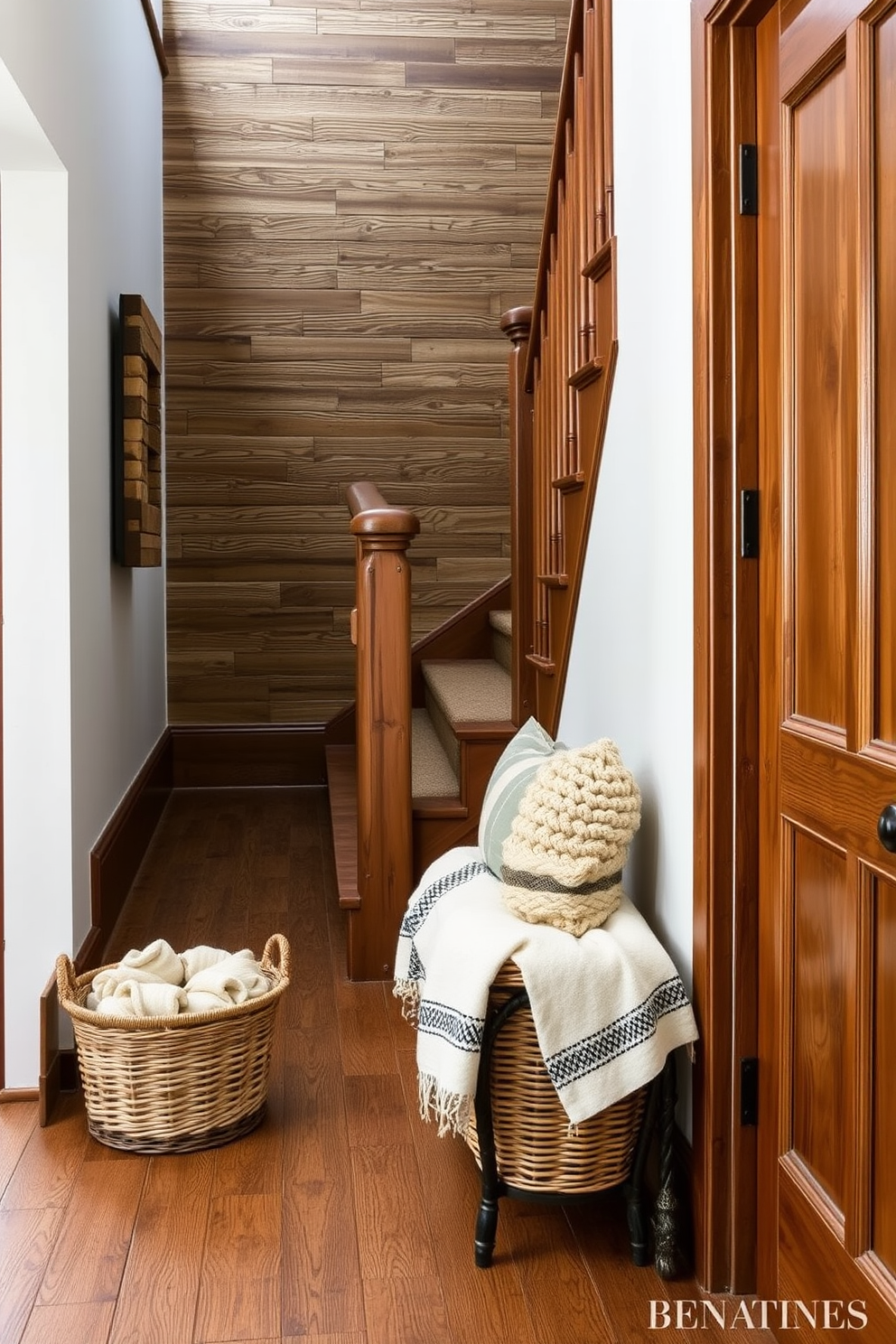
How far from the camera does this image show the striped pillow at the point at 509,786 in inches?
92.5

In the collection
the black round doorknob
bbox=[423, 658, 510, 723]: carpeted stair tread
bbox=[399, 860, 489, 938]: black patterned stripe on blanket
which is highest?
the black round doorknob

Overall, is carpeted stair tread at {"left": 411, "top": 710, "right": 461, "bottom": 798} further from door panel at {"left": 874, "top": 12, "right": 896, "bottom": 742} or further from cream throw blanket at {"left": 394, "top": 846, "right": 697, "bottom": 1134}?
door panel at {"left": 874, "top": 12, "right": 896, "bottom": 742}

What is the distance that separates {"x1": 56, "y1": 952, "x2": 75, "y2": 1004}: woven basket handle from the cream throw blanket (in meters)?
0.77

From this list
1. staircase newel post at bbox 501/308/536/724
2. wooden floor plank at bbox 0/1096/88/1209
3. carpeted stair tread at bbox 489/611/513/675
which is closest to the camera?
wooden floor plank at bbox 0/1096/88/1209

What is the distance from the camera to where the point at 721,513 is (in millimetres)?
1816

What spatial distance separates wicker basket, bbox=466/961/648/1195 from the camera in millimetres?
1939

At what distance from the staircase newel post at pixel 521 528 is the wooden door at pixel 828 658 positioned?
5.77 feet

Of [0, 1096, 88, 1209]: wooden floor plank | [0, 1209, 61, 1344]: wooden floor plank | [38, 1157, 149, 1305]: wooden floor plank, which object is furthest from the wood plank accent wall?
[0, 1209, 61, 1344]: wooden floor plank

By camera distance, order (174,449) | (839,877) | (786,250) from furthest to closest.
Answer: (174,449) < (786,250) < (839,877)

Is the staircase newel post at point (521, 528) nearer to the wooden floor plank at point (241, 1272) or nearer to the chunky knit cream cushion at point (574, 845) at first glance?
the chunky knit cream cushion at point (574, 845)

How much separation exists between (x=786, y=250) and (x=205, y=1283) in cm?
170

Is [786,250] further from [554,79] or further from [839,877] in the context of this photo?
[554,79]

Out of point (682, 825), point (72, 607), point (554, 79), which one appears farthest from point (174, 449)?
point (682, 825)

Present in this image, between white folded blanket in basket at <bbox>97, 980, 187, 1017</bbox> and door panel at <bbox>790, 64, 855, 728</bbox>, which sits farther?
white folded blanket in basket at <bbox>97, 980, 187, 1017</bbox>
